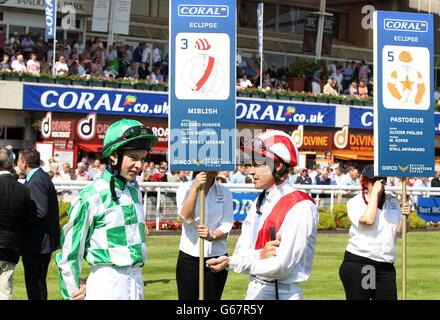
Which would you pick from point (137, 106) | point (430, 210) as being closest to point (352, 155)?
point (137, 106)

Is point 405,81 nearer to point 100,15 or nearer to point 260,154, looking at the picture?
point 260,154

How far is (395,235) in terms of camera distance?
8.66m

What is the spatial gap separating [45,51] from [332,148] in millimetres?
10722

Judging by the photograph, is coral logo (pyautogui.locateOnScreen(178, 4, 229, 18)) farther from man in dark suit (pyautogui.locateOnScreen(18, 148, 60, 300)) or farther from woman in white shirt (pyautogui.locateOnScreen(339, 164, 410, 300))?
man in dark suit (pyautogui.locateOnScreen(18, 148, 60, 300))

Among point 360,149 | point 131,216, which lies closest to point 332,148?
point 360,149

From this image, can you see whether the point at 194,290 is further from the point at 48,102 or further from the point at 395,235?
the point at 48,102

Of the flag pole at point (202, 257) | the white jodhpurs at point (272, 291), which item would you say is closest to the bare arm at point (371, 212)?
the flag pole at point (202, 257)

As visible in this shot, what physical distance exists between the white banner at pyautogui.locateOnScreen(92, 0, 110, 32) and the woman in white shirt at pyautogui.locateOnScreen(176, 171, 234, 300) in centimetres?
2722

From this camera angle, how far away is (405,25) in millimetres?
9367

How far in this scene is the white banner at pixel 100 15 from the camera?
35.2 meters

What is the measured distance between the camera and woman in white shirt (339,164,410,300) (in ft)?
27.9

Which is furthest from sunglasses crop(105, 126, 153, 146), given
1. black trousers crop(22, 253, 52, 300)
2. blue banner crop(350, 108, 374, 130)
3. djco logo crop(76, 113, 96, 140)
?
blue banner crop(350, 108, 374, 130)

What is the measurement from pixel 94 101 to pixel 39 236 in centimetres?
2121

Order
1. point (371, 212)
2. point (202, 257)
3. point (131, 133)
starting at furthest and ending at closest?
point (371, 212), point (202, 257), point (131, 133)
